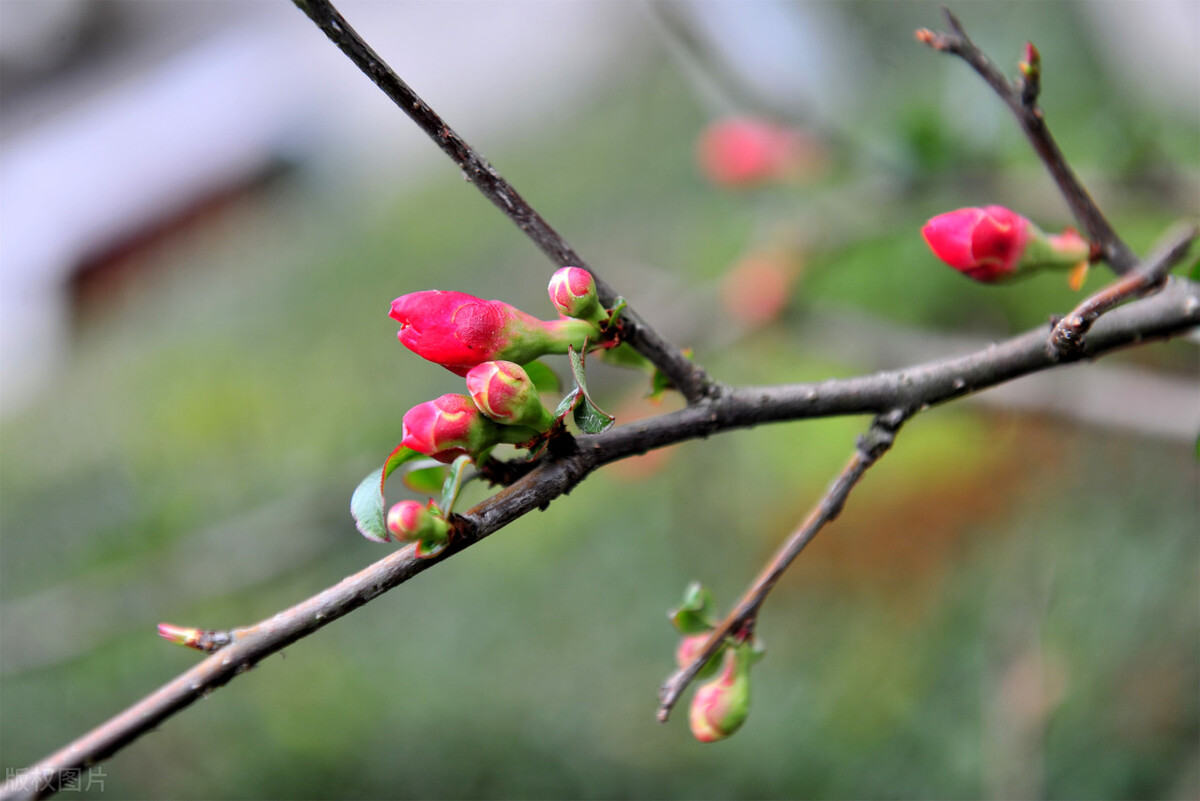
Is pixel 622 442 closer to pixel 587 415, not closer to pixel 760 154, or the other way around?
pixel 587 415

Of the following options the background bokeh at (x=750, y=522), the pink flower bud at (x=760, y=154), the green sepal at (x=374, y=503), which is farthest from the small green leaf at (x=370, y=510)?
the pink flower bud at (x=760, y=154)

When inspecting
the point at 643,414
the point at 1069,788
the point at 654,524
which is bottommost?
the point at 1069,788

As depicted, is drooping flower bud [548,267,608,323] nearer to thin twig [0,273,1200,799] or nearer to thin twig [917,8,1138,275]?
thin twig [0,273,1200,799]

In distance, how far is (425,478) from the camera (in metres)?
0.55

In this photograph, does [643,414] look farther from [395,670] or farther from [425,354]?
[425,354]

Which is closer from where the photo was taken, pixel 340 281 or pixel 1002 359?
pixel 1002 359

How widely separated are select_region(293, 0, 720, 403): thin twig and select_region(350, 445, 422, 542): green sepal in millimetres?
127

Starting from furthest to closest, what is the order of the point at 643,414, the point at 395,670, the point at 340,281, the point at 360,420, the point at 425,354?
the point at 340,281 < the point at 360,420 < the point at 395,670 < the point at 643,414 < the point at 425,354

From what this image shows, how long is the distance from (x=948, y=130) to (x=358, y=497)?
1130mm

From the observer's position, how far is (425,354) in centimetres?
44

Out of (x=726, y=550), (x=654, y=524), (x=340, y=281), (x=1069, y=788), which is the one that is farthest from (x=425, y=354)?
(x=340, y=281)

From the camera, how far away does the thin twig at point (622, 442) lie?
40 cm

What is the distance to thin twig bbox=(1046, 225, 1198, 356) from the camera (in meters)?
0.44

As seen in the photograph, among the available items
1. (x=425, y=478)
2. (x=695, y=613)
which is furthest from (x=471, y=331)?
(x=695, y=613)
